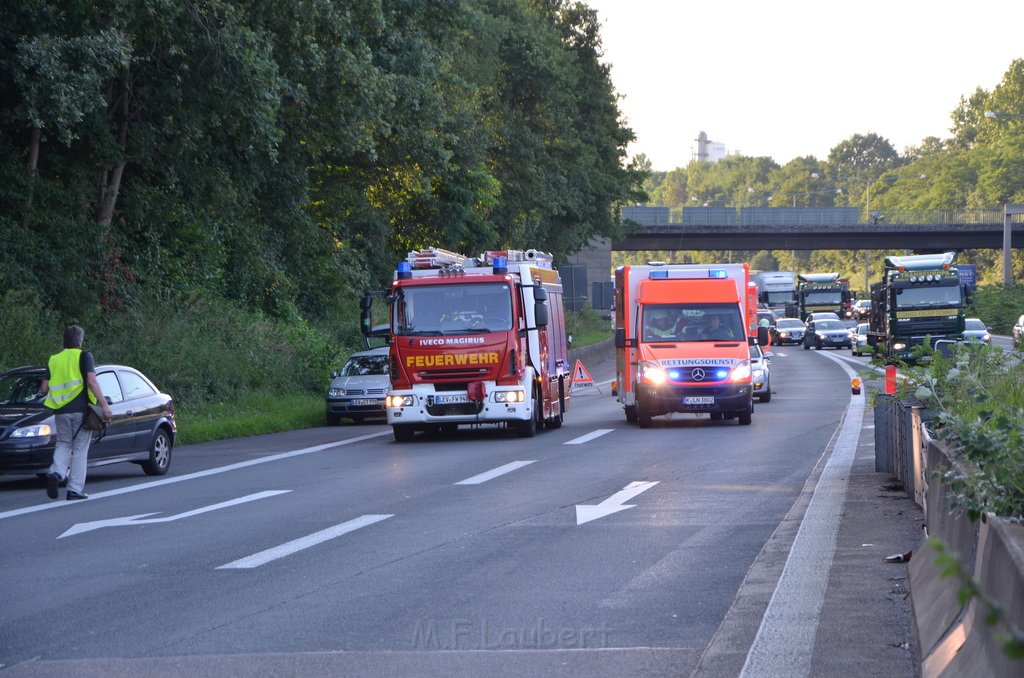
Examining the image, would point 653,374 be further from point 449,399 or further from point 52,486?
point 52,486

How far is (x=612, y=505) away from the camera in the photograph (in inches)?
509

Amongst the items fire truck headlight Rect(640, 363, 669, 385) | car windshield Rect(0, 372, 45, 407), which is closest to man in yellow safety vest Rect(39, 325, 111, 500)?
car windshield Rect(0, 372, 45, 407)

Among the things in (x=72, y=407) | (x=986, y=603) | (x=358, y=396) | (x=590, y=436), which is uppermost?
(x=986, y=603)

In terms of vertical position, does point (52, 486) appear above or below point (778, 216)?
below

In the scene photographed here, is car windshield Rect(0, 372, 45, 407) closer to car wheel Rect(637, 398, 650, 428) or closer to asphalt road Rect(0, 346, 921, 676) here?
asphalt road Rect(0, 346, 921, 676)

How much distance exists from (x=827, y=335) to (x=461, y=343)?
168 ft

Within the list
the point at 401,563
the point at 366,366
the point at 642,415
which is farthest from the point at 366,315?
the point at 401,563

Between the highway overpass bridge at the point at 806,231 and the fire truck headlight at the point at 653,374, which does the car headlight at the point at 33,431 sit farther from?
the highway overpass bridge at the point at 806,231

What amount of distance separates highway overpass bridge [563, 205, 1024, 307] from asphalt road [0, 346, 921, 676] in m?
73.6

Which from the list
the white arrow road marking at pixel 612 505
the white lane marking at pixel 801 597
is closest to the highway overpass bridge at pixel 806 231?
the white arrow road marking at pixel 612 505

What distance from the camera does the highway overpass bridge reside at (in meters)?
90.6

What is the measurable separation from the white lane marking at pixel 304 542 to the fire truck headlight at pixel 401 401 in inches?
358

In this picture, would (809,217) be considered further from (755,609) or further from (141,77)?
(755,609)

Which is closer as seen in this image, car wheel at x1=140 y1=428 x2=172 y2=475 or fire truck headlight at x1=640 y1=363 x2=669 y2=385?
car wheel at x1=140 y1=428 x2=172 y2=475
